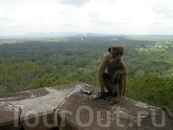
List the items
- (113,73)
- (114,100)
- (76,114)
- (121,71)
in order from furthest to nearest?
(113,73)
(121,71)
(114,100)
(76,114)

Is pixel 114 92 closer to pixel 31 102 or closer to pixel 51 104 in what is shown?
pixel 51 104

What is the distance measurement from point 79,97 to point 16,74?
1446 centimetres

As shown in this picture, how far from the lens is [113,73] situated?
386 cm

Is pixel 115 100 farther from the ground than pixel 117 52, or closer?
closer

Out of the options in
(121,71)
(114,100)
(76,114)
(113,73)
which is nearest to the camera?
(76,114)

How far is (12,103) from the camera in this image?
11.6 ft

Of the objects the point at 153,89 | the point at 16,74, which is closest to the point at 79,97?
the point at 153,89

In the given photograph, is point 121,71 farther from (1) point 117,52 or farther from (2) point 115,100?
(2) point 115,100

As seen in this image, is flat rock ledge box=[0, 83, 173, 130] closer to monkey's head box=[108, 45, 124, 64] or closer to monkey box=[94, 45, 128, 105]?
monkey box=[94, 45, 128, 105]

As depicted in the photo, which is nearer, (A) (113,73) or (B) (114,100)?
(B) (114,100)

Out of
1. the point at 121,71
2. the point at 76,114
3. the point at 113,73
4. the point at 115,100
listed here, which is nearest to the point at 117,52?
the point at 121,71

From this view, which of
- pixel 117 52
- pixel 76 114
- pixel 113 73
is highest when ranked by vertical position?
pixel 117 52

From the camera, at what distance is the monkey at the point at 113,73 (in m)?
3.63

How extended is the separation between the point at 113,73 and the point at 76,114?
1.19 meters
